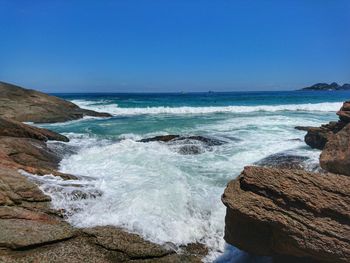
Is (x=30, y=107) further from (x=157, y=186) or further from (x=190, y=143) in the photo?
(x=157, y=186)

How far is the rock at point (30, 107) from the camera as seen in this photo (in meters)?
24.1

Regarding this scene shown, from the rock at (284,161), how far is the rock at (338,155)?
1991 millimetres

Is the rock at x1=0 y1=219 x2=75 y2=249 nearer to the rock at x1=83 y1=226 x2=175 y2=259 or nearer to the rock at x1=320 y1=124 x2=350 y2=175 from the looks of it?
the rock at x1=83 y1=226 x2=175 y2=259

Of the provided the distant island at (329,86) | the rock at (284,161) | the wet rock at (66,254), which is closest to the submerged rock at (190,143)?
the rock at (284,161)

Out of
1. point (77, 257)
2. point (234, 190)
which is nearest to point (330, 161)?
point (234, 190)

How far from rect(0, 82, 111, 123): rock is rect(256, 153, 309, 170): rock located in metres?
17.1

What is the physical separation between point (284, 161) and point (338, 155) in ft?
10.1

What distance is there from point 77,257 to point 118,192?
2.51 meters

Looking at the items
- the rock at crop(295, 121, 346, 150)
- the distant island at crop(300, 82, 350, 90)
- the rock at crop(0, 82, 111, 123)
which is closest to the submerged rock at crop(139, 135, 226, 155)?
the rock at crop(295, 121, 346, 150)

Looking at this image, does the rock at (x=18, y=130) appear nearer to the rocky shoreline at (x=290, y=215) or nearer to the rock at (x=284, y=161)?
the rock at (x=284, y=161)

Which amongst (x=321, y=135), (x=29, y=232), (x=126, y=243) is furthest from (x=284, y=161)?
(x=29, y=232)

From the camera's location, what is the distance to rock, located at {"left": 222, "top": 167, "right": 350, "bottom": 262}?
4461 millimetres

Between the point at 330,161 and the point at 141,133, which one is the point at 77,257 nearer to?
the point at 330,161

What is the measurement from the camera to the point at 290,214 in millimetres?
4707
